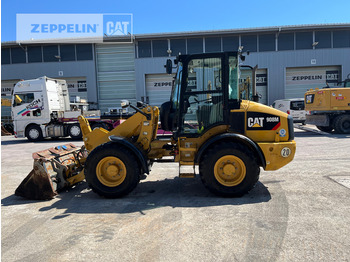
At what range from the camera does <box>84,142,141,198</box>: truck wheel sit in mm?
4539

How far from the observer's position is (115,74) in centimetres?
2434

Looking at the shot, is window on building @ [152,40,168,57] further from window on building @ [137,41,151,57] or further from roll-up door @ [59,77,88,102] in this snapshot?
roll-up door @ [59,77,88,102]

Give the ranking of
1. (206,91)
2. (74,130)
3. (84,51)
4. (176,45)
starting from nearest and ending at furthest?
(206,91) < (74,130) < (176,45) < (84,51)

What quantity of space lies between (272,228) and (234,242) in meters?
0.63

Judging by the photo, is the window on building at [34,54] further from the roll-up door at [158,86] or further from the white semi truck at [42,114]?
the white semi truck at [42,114]

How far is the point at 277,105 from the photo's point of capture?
733 inches

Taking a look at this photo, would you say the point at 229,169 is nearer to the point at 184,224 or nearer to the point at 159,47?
the point at 184,224

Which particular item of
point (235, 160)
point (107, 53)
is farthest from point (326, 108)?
point (107, 53)

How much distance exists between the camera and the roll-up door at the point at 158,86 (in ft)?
77.7

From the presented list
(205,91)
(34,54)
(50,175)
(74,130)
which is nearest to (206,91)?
(205,91)

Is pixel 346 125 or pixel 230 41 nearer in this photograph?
pixel 346 125

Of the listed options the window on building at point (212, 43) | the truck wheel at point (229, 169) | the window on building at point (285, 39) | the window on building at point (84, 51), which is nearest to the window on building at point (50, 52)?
the window on building at point (84, 51)

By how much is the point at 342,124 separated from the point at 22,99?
17.9 metres

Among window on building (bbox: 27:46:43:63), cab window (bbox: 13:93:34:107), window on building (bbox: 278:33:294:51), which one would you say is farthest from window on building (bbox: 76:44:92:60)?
window on building (bbox: 278:33:294:51)
